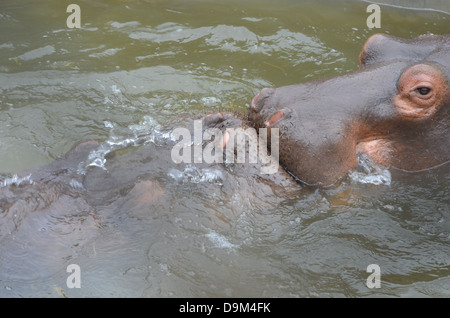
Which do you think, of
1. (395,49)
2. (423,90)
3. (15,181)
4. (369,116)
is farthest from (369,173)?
(15,181)

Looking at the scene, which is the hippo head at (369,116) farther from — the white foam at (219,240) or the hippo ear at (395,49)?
the white foam at (219,240)

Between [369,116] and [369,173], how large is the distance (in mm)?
503

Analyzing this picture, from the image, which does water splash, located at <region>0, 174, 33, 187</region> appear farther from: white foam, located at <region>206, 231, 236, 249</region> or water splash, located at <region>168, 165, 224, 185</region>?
white foam, located at <region>206, 231, 236, 249</region>

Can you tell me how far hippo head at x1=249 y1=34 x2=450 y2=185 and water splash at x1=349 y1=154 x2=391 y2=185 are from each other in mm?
53

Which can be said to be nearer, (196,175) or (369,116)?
(369,116)

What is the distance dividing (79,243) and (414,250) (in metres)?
2.61

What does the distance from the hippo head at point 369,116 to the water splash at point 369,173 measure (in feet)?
0.17

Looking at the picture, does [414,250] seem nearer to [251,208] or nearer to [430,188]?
[430,188]

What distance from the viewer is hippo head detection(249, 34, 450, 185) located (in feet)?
13.4

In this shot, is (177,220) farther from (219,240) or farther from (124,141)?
(124,141)

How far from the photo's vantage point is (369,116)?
13.8 ft

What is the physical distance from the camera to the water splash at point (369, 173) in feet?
14.3

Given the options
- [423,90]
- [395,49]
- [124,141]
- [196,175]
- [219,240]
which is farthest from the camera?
[124,141]

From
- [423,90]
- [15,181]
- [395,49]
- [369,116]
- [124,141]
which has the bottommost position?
[15,181]
